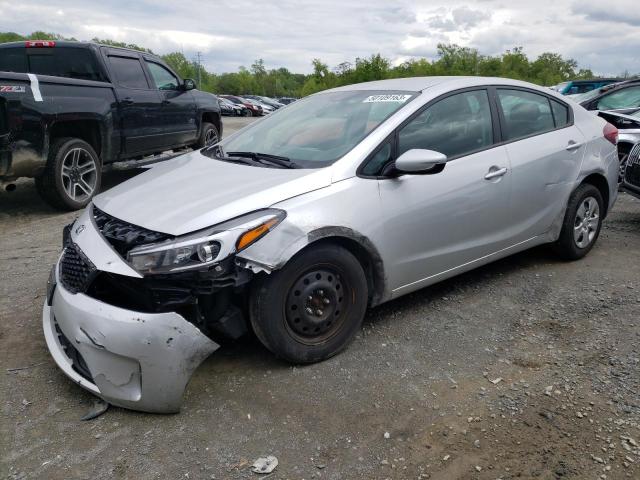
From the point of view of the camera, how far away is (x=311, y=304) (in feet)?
10.1

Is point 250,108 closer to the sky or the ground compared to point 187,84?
closer to the ground

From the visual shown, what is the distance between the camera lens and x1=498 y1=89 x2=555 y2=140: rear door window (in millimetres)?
4215

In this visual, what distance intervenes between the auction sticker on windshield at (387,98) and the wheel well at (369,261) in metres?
1.08

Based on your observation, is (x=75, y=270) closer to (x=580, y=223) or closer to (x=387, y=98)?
(x=387, y=98)

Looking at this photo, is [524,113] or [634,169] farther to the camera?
[634,169]

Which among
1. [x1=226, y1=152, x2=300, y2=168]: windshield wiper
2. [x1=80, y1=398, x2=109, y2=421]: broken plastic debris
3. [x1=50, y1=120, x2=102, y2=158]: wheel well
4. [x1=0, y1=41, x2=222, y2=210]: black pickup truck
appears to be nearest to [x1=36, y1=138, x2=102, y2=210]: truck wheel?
[x1=0, y1=41, x2=222, y2=210]: black pickup truck

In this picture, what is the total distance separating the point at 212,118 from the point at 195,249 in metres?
7.68

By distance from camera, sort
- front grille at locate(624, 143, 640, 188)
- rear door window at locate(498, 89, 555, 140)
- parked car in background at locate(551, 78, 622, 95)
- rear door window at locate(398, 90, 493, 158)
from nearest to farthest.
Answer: rear door window at locate(398, 90, 493, 158), rear door window at locate(498, 89, 555, 140), front grille at locate(624, 143, 640, 188), parked car in background at locate(551, 78, 622, 95)

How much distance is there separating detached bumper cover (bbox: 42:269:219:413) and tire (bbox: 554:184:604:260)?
3.29 metres

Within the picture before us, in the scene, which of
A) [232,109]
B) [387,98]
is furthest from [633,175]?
[232,109]

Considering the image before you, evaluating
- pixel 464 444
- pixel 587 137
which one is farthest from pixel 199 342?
pixel 587 137

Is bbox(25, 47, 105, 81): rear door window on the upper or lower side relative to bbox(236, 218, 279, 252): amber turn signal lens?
upper

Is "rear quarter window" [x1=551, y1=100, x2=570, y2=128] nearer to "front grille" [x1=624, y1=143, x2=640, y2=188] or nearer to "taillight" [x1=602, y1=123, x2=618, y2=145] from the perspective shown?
"taillight" [x1=602, y1=123, x2=618, y2=145]

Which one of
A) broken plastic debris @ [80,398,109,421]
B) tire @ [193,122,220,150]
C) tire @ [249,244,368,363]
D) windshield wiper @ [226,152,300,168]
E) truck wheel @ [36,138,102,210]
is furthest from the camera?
tire @ [193,122,220,150]
